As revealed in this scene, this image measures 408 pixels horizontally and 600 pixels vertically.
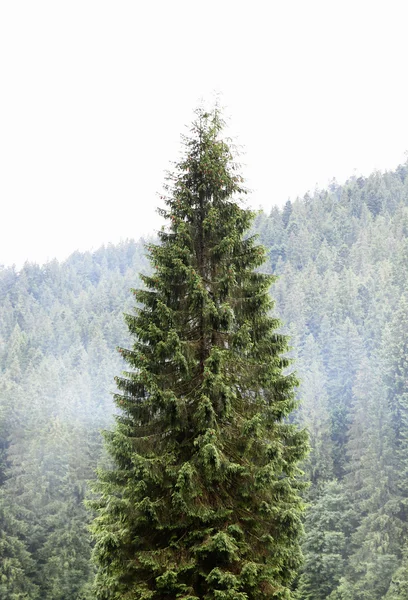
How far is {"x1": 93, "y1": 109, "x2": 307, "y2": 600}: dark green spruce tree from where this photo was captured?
27.4ft

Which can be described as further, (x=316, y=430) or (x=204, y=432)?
(x=316, y=430)

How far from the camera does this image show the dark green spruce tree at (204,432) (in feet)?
27.4

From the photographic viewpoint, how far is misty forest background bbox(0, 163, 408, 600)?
128ft

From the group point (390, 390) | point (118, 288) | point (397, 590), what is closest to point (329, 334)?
point (390, 390)

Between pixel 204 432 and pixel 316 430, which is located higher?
pixel 316 430

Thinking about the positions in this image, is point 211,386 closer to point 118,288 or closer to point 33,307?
point 118,288

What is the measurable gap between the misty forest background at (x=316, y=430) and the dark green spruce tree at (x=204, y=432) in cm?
131

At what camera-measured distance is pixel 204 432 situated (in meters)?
8.88

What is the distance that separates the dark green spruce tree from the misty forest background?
131 cm

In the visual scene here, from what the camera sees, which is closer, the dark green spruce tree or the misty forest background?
the dark green spruce tree

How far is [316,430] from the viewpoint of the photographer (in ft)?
194

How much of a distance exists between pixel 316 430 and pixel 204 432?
173 ft

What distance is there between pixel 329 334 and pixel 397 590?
171 feet

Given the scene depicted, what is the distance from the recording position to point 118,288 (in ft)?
450
